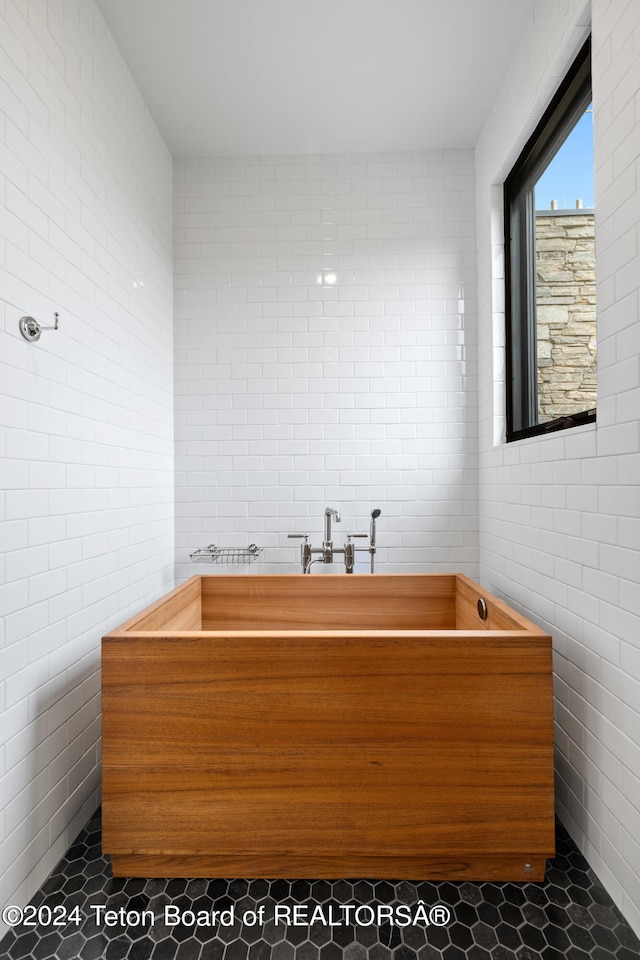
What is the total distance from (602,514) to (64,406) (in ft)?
5.60

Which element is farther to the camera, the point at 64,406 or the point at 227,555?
the point at 227,555

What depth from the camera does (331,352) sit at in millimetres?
2883

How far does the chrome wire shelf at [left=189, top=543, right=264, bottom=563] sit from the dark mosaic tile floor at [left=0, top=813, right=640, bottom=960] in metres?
1.47

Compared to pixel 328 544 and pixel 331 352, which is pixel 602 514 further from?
pixel 331 352

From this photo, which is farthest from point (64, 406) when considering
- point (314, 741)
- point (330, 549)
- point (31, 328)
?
point (330, 549)

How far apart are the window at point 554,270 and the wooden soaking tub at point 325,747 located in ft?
3.15

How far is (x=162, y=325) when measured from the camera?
9.00 feet

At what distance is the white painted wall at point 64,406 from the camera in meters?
1.47

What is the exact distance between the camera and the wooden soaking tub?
5.00 ft

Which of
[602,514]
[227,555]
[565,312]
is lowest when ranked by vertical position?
[227,555]

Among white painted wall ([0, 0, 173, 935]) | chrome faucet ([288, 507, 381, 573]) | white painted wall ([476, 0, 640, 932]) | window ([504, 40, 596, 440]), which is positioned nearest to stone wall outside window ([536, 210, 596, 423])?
window ([504, 40, 596, 440])

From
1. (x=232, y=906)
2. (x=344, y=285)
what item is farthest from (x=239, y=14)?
(x=232, y=906)

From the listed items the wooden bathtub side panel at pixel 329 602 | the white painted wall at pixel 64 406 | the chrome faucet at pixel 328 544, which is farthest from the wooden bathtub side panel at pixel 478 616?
the white painted wall at pixel 64 406

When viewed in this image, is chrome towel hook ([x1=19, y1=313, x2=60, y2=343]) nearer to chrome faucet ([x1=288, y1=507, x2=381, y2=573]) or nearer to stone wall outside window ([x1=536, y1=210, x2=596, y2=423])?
chrome faucet ([x1=288, y1=507, x2=381, y2=573])
